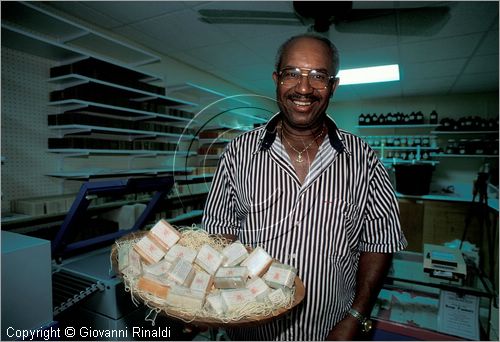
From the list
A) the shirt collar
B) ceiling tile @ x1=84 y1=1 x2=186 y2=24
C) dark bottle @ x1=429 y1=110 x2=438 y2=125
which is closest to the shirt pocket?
the shirt collar

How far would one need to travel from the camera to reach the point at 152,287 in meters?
0.94

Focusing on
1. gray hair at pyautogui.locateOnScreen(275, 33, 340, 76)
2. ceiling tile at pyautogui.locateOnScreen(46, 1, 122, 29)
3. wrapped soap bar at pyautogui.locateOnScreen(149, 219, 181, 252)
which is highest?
ceiling tile at pyautogui.locateOnScreen(46, 1, 122, 29)

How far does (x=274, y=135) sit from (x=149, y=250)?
695mm

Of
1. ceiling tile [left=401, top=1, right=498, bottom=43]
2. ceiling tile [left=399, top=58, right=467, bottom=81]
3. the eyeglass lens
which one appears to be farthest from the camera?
ceiling tile [left=399, top=58, right=467, bottom=81]

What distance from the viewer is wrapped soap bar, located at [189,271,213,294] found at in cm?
95

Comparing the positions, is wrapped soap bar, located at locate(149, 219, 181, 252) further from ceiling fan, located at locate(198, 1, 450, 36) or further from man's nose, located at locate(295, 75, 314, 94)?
ceiling fan, located at locate(198, 1, 450, 36)

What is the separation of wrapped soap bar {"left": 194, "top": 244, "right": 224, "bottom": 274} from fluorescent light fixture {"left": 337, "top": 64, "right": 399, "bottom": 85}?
154 inches

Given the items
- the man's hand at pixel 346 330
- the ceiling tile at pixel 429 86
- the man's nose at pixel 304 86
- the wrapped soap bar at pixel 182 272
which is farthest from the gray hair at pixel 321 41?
the ceiling tile at pixel 429 86

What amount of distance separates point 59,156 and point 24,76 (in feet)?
2.58

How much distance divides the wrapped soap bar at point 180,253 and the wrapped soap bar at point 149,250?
0.03 metres

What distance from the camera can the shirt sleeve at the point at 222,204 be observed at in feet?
4.30

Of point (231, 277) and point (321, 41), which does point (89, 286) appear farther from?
point (321, 41)

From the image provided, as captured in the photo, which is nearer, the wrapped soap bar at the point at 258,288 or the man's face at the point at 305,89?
the wrapped soap bar at the point at 258,288

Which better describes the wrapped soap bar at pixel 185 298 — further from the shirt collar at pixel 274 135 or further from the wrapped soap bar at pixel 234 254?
the shirt collar at pixel 274 135
